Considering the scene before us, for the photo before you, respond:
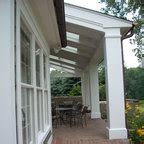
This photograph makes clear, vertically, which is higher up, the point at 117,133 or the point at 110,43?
the point at 110,43

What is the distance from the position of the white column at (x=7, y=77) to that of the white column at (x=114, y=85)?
23.3 feet

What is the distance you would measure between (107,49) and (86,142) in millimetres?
2897

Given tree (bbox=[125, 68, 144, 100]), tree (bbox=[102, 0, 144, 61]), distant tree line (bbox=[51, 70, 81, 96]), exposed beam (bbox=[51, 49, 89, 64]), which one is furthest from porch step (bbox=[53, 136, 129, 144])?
distant tree line (bbox=[51, 70, 81, 96])

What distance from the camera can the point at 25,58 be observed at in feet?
19.1

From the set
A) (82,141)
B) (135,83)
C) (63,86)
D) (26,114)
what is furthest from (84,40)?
(63,86)

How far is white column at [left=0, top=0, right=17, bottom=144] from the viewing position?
3.93 metres

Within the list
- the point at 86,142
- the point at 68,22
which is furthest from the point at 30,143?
the point at 68,22

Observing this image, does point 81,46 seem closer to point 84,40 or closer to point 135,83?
point 84,40

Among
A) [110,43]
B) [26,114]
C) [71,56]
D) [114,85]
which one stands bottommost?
[26,114]

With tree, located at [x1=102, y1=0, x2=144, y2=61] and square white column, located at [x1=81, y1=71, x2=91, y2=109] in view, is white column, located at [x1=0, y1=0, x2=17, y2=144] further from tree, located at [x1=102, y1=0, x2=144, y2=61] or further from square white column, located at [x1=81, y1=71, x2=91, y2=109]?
square white column, located at [x1=81, y1=71, x2=91, y2=109]

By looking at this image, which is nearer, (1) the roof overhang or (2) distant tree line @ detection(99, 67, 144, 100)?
(1) the roof overhang

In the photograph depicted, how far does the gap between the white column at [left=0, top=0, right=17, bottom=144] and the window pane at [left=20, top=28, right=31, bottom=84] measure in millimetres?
1298

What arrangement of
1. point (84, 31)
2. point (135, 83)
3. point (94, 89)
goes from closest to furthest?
point (84, 31) < point (94, 89) < point (135, 83)

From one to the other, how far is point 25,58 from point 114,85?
18.4 ft
